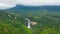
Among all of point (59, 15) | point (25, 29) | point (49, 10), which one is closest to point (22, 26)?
point (25, 29)

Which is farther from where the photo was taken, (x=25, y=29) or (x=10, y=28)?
(x=25, y=29)

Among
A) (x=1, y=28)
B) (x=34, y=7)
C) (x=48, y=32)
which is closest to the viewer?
(x=1, y=28)

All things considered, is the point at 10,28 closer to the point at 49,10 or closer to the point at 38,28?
the point at 38,28

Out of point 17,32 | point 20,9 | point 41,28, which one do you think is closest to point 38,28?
point 41,28

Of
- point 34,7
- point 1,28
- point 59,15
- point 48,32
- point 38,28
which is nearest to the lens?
point 1,28

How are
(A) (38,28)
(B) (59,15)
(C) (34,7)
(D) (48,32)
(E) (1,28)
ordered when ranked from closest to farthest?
1. (E) (1,28)
2. (D) (48,32)
3. (A) (38,28)
4. (B) (59,15)
5. (C) (34,7)

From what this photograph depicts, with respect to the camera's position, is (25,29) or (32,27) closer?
(25,29)

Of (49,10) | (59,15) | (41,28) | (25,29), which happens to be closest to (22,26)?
(25,29)

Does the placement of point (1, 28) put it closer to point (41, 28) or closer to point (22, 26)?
point (22, 26)

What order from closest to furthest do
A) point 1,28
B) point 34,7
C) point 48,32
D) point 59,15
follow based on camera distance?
point 1,28 → point 48,32 → point 59,15 → point 34,7
